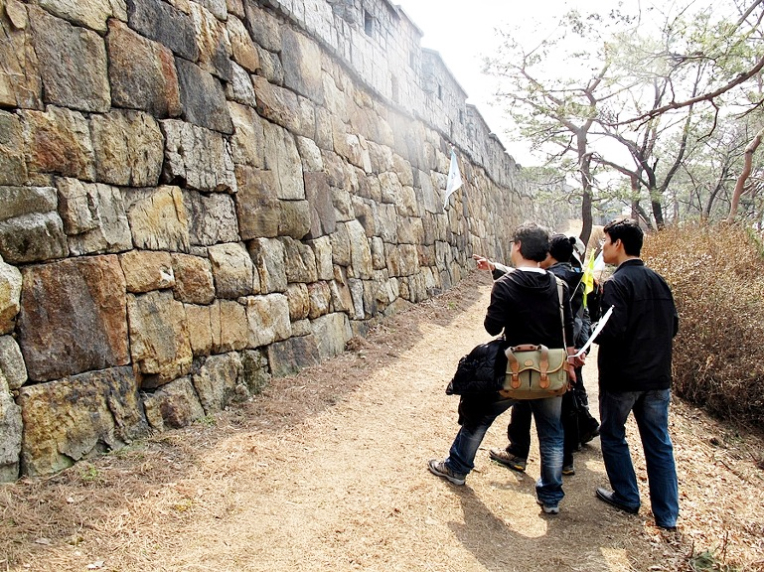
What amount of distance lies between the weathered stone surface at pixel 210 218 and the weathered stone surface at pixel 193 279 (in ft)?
0.58

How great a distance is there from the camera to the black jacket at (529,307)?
309cm

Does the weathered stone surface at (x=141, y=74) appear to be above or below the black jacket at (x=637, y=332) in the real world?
above

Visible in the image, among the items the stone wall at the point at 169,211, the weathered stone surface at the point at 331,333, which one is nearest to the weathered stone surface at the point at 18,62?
the stone wall at the point at 169,211

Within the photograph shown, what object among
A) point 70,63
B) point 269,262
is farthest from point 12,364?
point 269,262

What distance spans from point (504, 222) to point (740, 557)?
49.3 feet

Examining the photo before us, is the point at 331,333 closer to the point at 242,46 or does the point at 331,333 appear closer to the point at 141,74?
the point at 242,46

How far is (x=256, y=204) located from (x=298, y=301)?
41.9 inches

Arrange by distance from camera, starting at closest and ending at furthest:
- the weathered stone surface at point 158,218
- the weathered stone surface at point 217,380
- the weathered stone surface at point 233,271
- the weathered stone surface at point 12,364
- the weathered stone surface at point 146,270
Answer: the weathered stone surface at point 12,364
the weathered stone surface at point 146,270
the weathered stone surface at point 158,218
the weathered stone surface at point 217,380
the weathered stone surface at point 233,271

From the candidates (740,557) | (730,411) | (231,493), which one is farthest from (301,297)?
(730,411)

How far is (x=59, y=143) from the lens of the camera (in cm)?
334

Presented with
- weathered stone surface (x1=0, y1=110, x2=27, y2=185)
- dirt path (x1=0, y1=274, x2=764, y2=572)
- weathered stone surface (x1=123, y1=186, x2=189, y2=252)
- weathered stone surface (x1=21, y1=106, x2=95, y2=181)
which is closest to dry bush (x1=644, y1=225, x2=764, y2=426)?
dirt path (x1=0, y1=274, x2=764, y2=572)

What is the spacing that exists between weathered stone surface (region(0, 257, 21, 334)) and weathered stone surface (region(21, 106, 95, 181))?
23.4 inches

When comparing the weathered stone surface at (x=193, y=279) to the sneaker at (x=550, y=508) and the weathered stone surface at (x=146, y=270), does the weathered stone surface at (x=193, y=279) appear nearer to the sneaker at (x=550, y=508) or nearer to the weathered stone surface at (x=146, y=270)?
the weathered stone surface at (x=146, y=270)

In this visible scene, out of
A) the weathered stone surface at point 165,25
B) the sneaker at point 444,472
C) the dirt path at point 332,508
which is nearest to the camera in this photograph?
the dirt path at point 332,508
